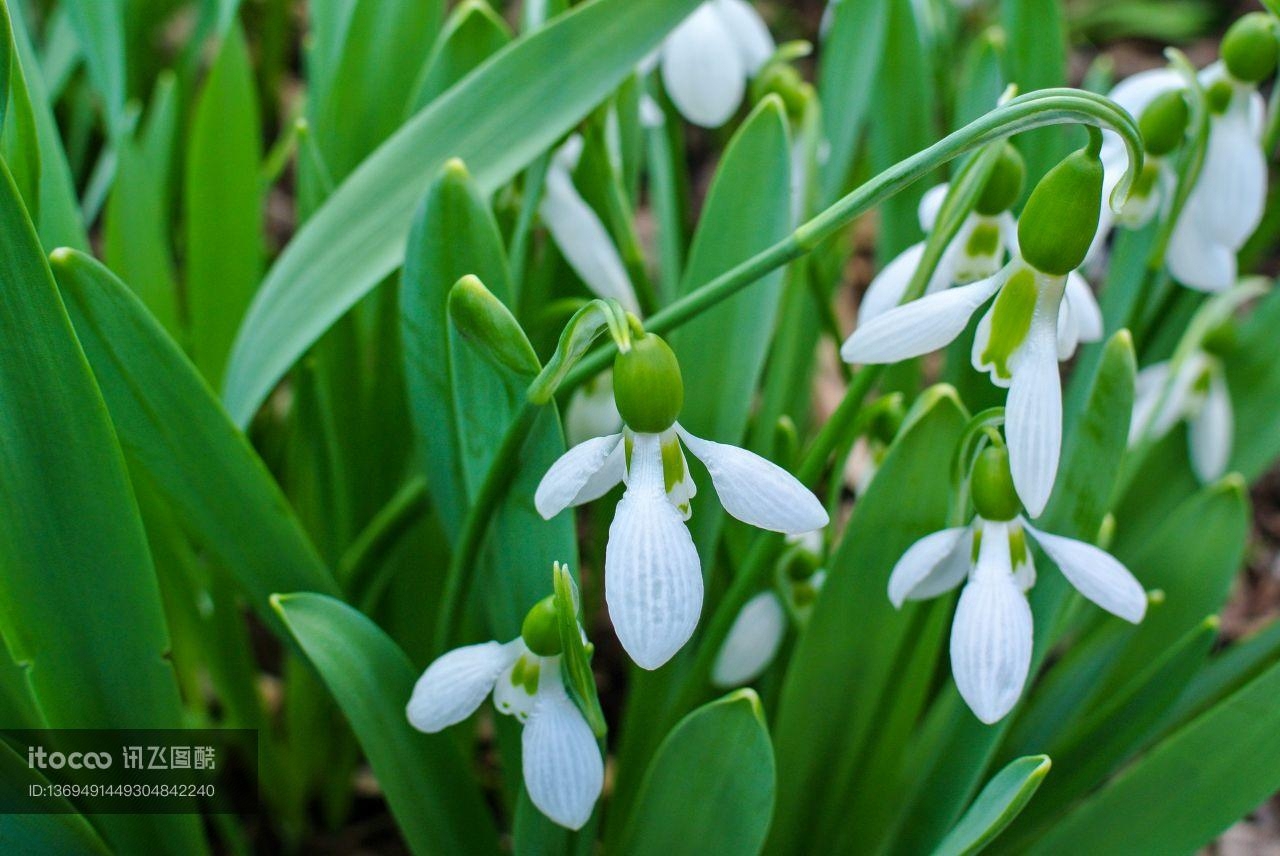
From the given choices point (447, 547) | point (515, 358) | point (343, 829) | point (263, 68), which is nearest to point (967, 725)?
point (515, 358)

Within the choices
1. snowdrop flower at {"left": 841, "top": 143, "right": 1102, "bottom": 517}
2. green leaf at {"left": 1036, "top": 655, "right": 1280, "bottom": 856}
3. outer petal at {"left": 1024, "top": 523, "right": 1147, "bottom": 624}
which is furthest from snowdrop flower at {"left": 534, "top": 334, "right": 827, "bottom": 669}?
green leaf at {"left": 1036, "top": 655, "right": 1280, "bottom": 856}

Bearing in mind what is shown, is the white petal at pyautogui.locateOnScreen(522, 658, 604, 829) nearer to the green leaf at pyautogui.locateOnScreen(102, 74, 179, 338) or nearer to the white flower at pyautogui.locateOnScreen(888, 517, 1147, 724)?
the white flower at pyautogui.locateOnScreen(888, 517, 1147, 724)

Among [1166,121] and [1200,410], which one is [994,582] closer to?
[1166,121]

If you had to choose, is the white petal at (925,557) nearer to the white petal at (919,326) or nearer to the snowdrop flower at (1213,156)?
the white petal at (919,326)

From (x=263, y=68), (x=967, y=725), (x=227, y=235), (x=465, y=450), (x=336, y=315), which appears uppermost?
(x=263, y=68)

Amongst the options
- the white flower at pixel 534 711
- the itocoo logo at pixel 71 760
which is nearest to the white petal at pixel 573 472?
the white flower at pixel 534 711

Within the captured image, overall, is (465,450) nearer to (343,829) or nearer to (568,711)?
(568,711)
